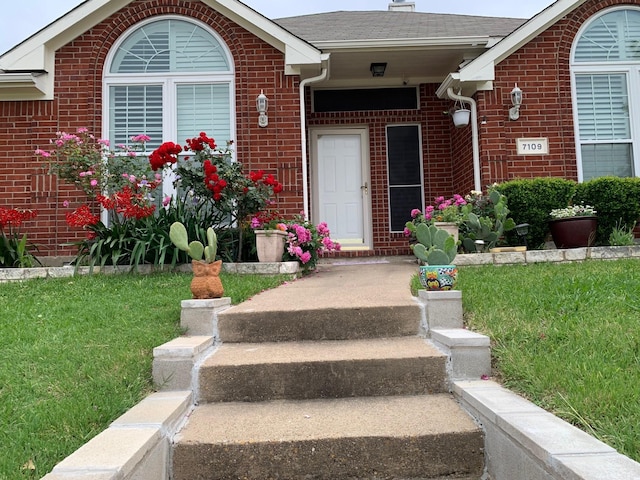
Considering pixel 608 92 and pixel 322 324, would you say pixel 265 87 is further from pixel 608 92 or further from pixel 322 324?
pixel 608 92

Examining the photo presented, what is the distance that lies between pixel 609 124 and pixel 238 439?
7697 mm

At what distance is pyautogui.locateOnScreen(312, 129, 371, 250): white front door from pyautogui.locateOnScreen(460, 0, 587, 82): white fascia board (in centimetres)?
238

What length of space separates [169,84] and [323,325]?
18.2 feet

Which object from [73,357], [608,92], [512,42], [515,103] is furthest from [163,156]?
[608,92]

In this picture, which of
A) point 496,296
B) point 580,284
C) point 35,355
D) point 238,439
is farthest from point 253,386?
point 580,284

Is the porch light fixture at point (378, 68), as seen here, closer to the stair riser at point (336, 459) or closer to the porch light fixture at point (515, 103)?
the porch light fixture at point (515, 103)

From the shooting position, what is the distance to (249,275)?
570 centimetres

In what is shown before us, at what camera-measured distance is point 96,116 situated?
746 centimetres

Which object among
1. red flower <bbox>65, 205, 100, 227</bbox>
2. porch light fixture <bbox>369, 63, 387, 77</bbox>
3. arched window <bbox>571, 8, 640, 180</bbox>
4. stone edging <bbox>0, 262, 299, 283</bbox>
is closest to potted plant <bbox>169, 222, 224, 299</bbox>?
stone edging <bbox>0, 262, 299, 283</bbox>

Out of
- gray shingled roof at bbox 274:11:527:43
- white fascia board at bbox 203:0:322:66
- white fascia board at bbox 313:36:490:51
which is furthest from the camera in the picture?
gray shingled roof at bbox 274:11:527:43

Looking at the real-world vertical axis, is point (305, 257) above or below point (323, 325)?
above

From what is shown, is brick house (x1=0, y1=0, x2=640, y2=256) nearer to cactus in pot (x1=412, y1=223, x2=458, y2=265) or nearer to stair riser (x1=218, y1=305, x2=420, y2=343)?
cactus in pot (x1=412, y1=223, x2=458, y2=265)

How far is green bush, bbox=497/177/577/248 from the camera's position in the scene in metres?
6.71

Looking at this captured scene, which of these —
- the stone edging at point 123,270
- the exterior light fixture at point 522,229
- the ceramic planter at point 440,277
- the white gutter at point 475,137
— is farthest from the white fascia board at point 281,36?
the ceramic planter at point 440,277
